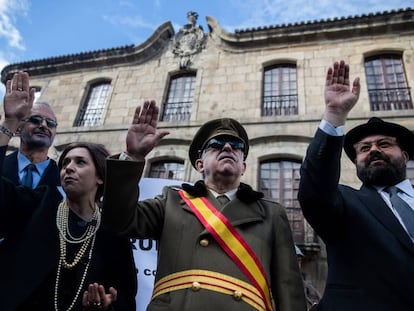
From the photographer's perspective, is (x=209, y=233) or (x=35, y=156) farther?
(x=35, y=156)

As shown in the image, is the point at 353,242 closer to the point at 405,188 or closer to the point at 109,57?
the point at 405,188

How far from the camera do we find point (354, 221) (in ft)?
7.21

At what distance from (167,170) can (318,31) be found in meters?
6.66

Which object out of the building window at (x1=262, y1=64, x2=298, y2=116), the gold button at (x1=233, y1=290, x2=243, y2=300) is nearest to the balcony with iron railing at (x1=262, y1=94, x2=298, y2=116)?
the building window at (x1=262, y1=64, x2=298, y2=116)

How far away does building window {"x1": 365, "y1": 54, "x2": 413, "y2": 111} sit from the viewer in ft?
28.3

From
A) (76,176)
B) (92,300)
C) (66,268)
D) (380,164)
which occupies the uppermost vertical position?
(380,164)

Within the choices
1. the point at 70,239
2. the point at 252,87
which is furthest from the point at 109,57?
the point at 70,239

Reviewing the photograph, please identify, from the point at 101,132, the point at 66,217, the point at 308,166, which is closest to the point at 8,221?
the point at 66,217

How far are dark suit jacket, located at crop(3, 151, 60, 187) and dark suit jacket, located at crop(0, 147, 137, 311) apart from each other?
1.61ft

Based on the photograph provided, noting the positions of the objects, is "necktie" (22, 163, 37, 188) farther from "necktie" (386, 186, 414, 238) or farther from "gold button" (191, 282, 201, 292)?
"necktie" (386, 186, 414, 238)

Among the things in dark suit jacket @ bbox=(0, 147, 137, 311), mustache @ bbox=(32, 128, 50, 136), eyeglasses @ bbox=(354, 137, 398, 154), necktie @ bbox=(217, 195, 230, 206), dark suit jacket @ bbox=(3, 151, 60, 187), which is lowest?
dark suit jacket @ bbox=(0, 147, 137, 311)

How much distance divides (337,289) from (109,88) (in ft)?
36.4

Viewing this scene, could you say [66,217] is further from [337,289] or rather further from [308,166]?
[337,289]

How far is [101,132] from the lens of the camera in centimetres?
1013
